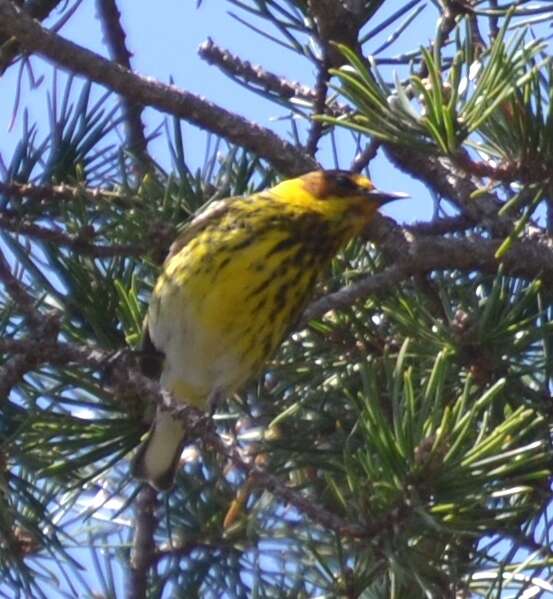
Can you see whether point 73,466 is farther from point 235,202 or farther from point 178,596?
point 235,202

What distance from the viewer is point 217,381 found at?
103 inches

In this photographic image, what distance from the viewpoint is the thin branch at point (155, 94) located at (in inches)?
77.4

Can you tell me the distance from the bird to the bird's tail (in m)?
0.28

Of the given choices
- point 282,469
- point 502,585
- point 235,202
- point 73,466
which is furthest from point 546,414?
point 235,202

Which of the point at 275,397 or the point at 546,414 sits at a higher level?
the point at 275,397

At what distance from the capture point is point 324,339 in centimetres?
210

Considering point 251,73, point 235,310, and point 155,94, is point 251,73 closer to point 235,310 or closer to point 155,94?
point 155,94

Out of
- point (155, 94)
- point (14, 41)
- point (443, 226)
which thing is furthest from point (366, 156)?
point (14, 41)

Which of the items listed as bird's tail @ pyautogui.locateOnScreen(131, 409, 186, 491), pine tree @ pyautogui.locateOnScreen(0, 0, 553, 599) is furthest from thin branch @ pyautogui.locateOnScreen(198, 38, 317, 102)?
bird's tail @ pyautogui.locateOnScreen(131, 409, 186, 491)

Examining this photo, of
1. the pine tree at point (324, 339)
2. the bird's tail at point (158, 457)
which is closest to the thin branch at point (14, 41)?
the pine tree at point (324, 339)

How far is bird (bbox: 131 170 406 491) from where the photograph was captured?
8.23ft

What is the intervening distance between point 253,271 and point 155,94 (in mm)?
621

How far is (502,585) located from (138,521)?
2.31 ft

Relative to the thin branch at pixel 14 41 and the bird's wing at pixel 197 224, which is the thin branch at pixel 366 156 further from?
the thin branch at pixel 14 41
